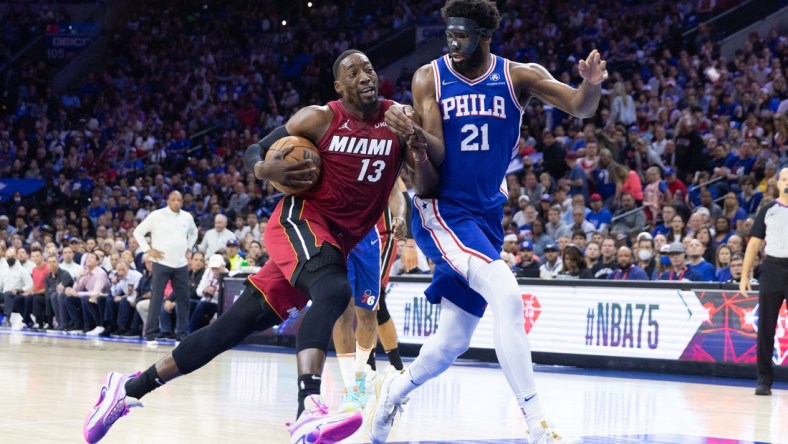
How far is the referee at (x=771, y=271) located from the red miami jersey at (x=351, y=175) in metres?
5.44

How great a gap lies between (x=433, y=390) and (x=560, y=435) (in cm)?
430

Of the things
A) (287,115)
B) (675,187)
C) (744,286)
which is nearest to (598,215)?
(675,187)

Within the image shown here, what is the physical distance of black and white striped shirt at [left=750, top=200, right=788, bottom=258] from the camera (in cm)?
1010

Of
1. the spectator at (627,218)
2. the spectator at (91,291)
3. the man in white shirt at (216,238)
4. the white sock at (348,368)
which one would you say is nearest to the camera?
the white sock at (348,368)

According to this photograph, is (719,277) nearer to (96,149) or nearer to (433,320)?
(433,320)

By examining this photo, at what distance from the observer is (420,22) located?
27.7m

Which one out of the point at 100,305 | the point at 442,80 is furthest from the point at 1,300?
the point at 442,80

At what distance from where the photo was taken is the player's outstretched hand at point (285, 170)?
552 cm

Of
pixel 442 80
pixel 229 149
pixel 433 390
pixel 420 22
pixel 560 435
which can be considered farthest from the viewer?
pixel 420 22

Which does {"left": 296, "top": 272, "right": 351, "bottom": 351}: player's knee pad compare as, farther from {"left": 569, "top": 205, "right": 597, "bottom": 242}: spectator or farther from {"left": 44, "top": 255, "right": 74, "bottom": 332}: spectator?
{"left": 44, "top": 255, "right": 74, "bottom": 332}: spectator

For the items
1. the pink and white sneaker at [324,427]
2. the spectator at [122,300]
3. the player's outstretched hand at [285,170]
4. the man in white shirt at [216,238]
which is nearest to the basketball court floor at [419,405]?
the pink and white sneaker at [324,427]

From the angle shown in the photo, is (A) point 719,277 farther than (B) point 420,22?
No

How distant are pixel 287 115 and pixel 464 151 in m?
20.6

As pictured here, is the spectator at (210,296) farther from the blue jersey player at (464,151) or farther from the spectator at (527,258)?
the blue jersey player at (464,151)
